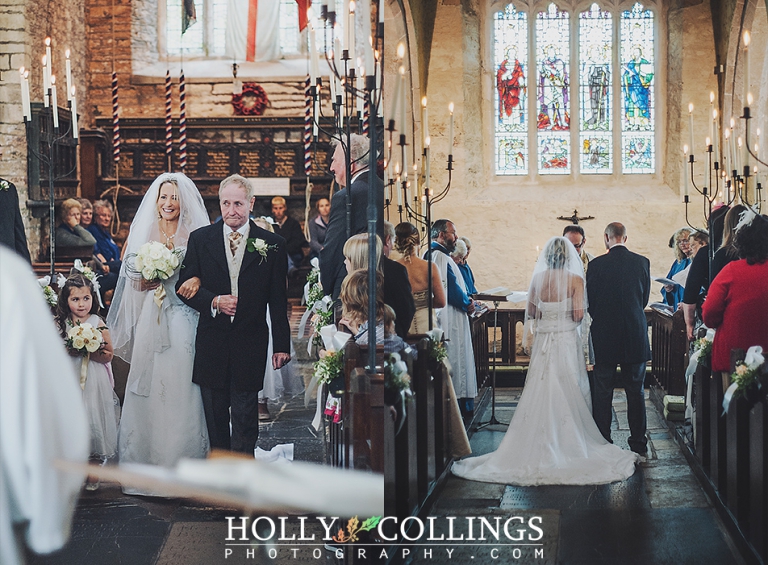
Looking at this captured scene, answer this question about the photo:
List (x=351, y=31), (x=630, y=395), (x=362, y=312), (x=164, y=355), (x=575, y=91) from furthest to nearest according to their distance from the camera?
(x=575, y=91), (x=630, y=395), (x=164, y=355), (x=351, y=31), (x=362, y=312)

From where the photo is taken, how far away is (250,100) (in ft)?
44.4

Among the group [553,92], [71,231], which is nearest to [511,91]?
[553,92]

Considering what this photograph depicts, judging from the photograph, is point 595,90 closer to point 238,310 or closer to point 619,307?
point 619,307

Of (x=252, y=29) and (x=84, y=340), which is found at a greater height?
(x=252, y=29)

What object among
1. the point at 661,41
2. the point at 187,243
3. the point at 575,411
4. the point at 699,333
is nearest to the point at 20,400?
the point at 187,243

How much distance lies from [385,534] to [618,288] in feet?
9.39

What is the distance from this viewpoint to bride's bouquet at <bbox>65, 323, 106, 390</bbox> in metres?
5.12

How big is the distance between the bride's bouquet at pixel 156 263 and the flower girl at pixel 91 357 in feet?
1.46

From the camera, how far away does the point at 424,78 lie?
12.8 metres

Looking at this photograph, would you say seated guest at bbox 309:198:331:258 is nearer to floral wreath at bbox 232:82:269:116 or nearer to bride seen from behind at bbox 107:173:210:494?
floral wreath at bbox 232:82:269:116

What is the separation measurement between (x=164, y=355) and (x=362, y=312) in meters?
1.31

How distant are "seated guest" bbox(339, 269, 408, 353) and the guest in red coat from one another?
1658mm

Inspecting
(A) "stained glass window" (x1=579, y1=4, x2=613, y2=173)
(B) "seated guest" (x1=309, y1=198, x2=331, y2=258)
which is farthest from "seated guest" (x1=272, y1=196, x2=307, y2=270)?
(A) "stained glass window" (x1=579, y1=4, x2=613, y2=173)

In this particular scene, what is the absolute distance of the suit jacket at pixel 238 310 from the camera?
4.72 m
